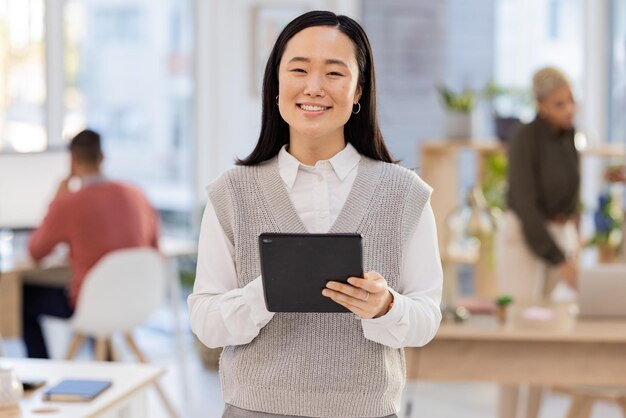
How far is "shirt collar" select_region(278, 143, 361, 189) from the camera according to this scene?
201 centimetres

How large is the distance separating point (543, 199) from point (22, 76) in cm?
289

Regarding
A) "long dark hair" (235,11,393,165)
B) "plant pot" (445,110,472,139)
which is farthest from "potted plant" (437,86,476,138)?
"long dark hair" (235,11,393,165)

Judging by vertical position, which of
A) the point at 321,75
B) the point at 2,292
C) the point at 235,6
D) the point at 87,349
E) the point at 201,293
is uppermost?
the point at 235,6

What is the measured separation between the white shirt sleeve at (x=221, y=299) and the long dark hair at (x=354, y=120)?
0.55 ft

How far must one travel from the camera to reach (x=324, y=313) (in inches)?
76.4

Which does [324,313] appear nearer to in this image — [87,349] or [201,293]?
[201,293]

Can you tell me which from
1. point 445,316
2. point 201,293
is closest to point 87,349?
point 445,316

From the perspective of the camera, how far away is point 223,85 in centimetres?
679

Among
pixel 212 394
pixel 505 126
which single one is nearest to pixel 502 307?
pixel 212 394

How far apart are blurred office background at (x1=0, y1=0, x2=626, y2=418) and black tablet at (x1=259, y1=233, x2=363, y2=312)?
4.31 meters

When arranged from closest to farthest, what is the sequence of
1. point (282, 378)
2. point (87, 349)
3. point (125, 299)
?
1. point (282, 378)
2. point (125, 299)
3. point (87, 349)

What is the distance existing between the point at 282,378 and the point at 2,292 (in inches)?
132

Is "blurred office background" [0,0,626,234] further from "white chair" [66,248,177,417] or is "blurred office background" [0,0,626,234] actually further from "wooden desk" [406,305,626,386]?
"wooden desk" [406,305,626,386]

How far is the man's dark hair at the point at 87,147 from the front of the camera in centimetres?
480
